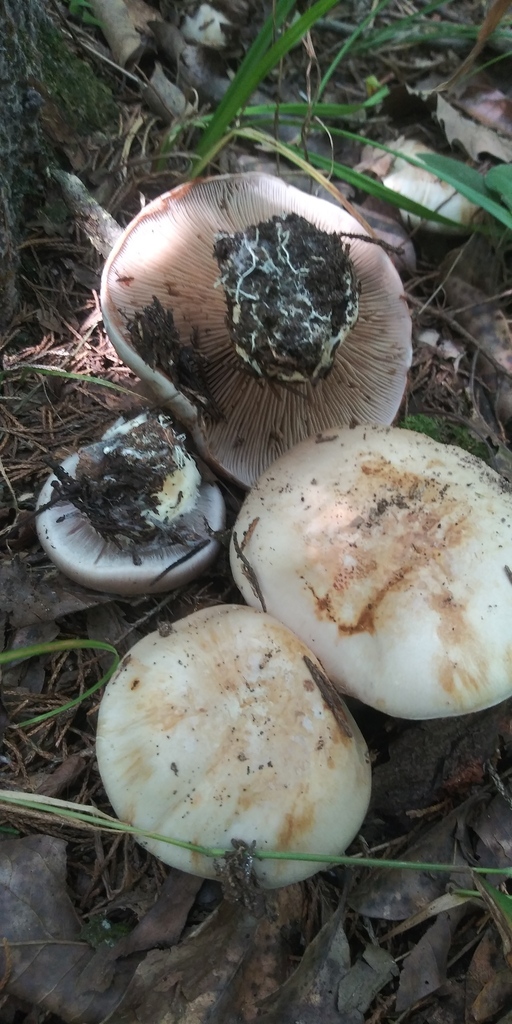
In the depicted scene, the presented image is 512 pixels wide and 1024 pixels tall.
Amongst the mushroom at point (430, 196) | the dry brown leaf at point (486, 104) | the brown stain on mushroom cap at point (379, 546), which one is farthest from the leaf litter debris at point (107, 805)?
the dry brown leaf at point (486, 104)

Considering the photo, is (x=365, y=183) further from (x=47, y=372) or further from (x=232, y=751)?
(x=232, y=751)

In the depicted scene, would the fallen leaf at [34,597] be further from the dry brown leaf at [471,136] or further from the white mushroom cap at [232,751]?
the dry brown leaf at [471,136]

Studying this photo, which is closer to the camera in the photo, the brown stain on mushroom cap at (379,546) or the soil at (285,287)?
the brown stain on mushroom cap at (379,546)

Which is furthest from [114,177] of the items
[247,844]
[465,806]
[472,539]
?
[465,806]

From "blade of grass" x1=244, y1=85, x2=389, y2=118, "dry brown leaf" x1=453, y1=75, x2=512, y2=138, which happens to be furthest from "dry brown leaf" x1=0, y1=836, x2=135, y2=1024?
"dry brown leaf" x1=453, y1=75, x2=512, y2=138

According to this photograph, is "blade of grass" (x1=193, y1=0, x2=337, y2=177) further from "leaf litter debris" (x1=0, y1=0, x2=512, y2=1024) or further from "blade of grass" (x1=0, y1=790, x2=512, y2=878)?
"blade of grass" (x1=0, y1=790, x2=512, y2=878)

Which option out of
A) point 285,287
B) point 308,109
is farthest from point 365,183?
point 285,287
